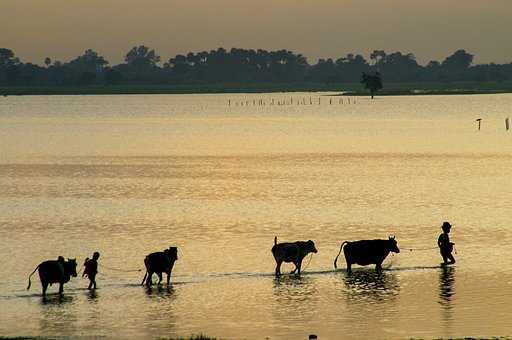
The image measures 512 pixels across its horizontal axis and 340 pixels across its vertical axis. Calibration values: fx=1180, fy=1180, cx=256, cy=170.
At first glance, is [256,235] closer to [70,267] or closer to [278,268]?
[278,268]

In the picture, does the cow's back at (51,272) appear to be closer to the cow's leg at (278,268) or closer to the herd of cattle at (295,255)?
the herd of cattle at (295,255)

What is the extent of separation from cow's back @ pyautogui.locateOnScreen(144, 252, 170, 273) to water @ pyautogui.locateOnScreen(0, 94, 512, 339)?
2.37ft

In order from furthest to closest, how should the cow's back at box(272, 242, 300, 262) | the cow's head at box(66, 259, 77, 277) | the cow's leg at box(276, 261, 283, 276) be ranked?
the cow's leg at box(276, 261, 283, 276) → the cow's back at box(272, 242, 300, 262) → the cow's head at box(66, 259, 77, 277)

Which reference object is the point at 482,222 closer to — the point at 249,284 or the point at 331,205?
the point at 331,205

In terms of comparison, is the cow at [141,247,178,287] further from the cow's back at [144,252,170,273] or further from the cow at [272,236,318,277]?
the cow at [272,236,318,277]

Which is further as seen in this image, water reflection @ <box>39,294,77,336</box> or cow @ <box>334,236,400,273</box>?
cow @ <box>334,236,400,273</box>

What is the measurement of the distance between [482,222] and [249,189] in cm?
2375

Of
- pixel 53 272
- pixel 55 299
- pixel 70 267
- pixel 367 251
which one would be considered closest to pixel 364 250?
pixel 367 251

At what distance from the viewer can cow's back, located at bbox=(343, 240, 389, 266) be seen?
1540 inches

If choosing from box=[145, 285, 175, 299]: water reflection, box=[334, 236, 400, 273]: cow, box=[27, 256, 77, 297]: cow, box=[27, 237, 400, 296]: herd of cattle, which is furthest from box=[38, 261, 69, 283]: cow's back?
box=[334, 236, 400, 273]: cow

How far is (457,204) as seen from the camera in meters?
65.9

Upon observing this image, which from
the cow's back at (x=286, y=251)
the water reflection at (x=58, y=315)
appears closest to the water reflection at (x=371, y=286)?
the cow's back at (x=286, y=251)

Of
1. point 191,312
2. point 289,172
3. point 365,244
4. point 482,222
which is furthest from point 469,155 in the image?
point 191,312

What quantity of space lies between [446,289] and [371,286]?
233 centimetres
